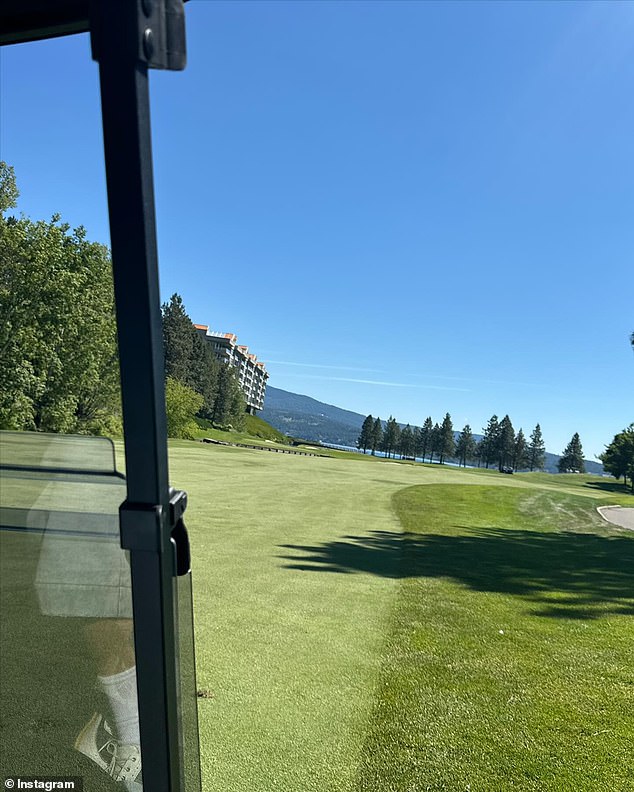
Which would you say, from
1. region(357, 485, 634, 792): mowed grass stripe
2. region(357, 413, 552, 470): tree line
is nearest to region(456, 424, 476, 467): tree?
region(357, 413, 552, 470): tree line

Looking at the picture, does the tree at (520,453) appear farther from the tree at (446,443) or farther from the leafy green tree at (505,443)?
the tree at (446,443)

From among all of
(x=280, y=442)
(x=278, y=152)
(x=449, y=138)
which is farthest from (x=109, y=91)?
(x=280, y=442)

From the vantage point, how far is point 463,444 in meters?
79.2

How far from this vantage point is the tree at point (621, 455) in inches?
1652

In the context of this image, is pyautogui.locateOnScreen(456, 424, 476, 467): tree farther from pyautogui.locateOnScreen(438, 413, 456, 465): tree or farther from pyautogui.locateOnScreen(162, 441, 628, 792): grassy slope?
pyautogui.locateOnScreen(162, 441, 628, 792): grassy slope

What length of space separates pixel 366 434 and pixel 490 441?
19232mm

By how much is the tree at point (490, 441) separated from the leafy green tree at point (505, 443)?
0.46 metres

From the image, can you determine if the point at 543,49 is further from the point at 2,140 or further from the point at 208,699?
the point at 208,699

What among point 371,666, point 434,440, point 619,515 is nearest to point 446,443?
point 434,440

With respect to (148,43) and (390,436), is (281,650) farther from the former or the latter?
(390,436)

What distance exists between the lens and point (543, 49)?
154 cm

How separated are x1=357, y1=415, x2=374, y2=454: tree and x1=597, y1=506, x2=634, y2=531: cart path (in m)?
70.9

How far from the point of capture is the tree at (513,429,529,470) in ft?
247

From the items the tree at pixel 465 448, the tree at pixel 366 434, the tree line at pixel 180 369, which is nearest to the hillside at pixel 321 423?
the tree at pixel 465 448
